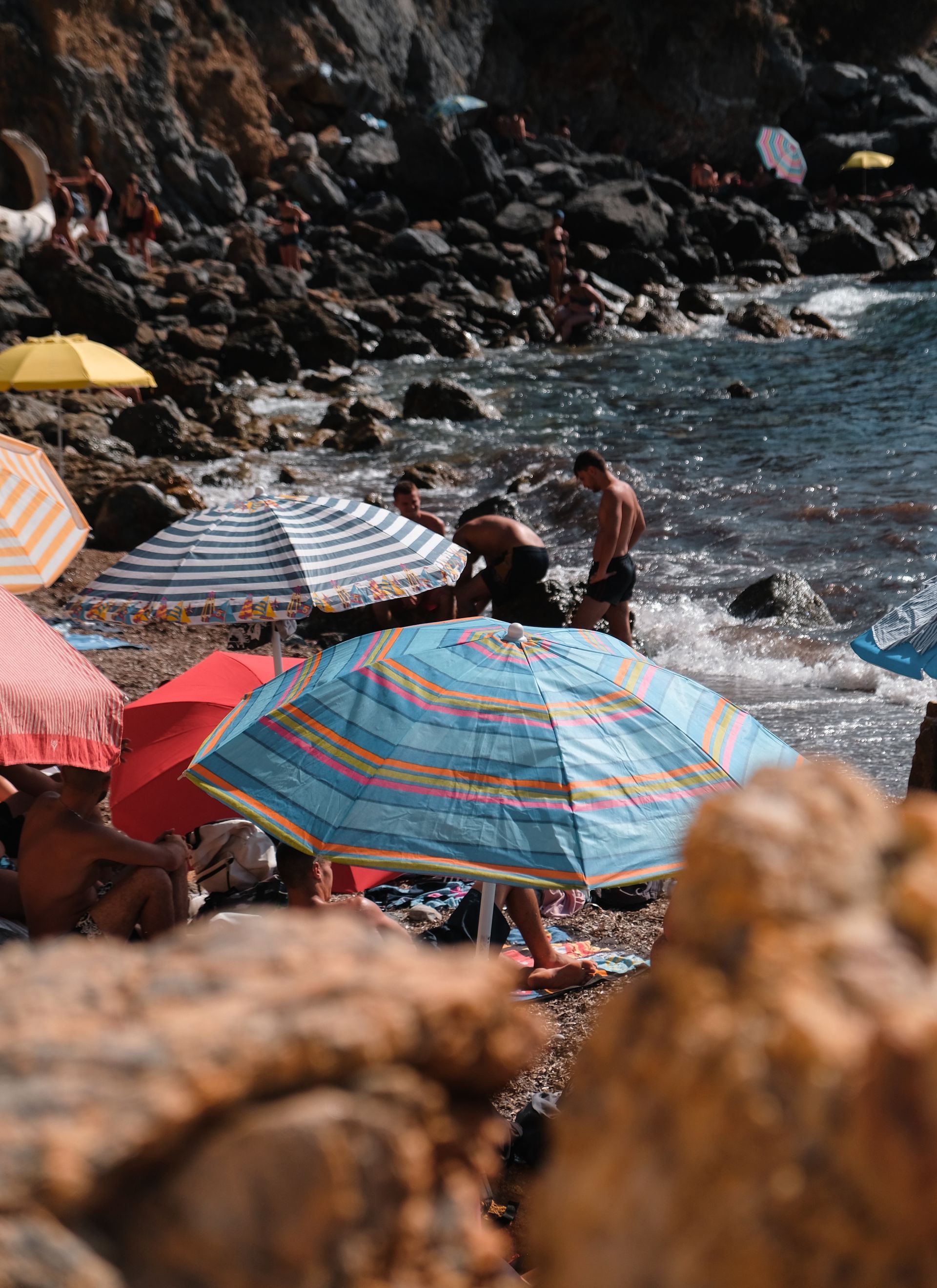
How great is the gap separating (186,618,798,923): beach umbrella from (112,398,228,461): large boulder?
12.5 m

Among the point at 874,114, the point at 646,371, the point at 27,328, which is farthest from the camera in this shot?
the point at 874,114

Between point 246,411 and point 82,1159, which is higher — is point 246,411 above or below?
below

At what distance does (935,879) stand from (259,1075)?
56 cm

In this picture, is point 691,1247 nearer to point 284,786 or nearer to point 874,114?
point 284,786

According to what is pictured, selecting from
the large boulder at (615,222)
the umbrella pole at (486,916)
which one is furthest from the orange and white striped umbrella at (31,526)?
the large boulder at (615,222)

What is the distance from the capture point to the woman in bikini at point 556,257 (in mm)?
28203

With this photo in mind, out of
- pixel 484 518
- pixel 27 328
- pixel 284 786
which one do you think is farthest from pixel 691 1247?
pixel 27 328

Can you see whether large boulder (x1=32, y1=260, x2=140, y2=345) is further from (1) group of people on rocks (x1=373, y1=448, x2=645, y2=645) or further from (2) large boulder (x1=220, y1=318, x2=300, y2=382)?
(1) group of people on rocks (x1=373, y1=448, x2=645, y2=645)

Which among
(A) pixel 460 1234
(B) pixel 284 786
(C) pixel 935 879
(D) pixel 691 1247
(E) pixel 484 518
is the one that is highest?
(C) pixel 935 879

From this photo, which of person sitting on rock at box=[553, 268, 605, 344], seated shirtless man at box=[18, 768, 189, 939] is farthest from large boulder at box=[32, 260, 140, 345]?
seated shirtless man at box=[18, 768, 189, 939]

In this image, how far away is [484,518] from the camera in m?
8.81

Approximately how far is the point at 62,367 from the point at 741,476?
8.76 metres

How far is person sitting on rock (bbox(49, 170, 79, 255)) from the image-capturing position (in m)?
23.7

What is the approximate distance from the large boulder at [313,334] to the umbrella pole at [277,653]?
17.1 meters
